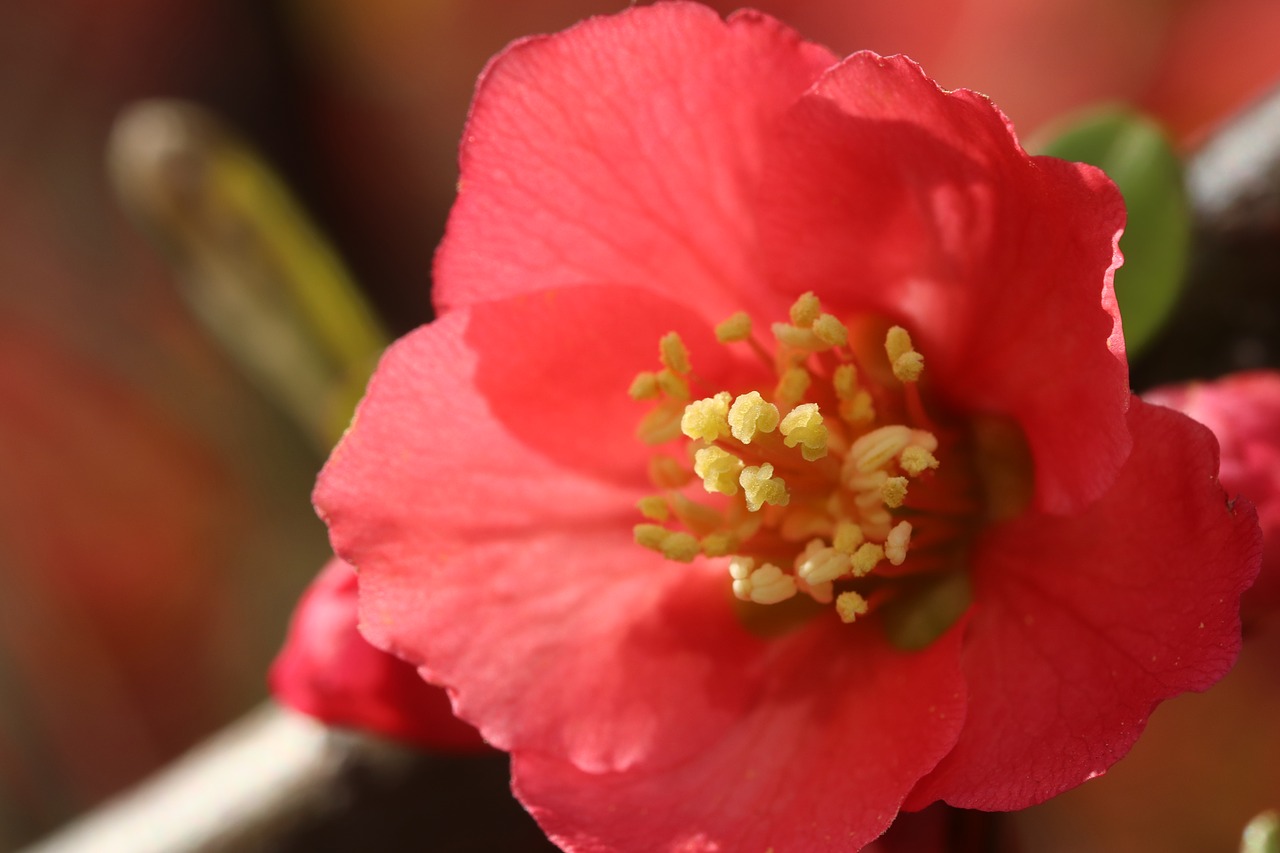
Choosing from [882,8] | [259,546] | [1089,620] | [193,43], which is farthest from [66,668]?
[1089,620]

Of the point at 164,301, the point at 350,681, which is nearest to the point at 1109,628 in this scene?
the point at 350,681

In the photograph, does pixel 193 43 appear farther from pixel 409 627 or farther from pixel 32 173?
pixel 409 627

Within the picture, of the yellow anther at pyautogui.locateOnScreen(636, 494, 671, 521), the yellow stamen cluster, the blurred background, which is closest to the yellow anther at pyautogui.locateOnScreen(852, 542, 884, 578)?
the yellow stamen cluster

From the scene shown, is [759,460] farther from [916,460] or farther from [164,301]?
[164,301]

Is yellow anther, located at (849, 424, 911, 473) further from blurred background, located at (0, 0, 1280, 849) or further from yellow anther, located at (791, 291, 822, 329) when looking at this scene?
blurred background, located at (0, 0, 1280, 849)

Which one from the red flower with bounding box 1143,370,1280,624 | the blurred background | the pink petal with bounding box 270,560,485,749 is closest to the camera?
the red flower with bounding box 1143,370,1280,624

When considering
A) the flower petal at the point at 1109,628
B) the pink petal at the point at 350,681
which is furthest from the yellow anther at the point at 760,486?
the pink petal at the point at 350,681

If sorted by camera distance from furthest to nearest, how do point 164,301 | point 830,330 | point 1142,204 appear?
point 164,301, point 1142,204, point 830,330
